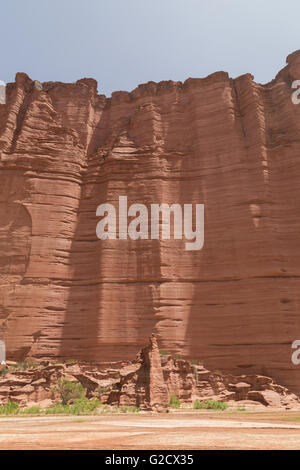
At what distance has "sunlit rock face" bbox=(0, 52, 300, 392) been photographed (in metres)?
24.2

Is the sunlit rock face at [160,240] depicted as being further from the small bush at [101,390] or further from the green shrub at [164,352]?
the small bush at [101,390]

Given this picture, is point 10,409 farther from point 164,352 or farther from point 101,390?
point 164,352

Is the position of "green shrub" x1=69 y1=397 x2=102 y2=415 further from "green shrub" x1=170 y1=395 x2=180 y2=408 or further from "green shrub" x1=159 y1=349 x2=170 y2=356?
"green shrub" x1=159 y1=349 x2=170 y2=356

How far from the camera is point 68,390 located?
683 inches

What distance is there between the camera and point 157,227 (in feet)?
91.5

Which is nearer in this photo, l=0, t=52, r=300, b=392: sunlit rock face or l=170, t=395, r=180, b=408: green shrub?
l=170, t=395, r=180, b=408: green shrub

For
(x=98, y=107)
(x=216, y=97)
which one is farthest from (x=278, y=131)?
(x=98, y=107)

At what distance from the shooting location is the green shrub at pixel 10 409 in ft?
49.1

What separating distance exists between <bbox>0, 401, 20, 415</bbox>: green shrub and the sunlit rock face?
26.2 feet

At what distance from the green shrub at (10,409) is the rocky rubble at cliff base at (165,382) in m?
0.92

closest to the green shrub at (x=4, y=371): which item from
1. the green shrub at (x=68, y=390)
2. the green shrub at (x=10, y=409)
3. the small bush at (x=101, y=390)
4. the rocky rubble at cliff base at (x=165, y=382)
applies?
the rocky rubble at cliff base at (x=165, y=382)

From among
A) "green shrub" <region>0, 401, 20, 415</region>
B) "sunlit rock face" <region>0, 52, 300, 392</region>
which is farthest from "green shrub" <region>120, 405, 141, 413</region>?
"sunlit rock face" <region>0, 52, 300, 392</region>

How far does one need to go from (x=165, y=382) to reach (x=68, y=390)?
497 centimetres
